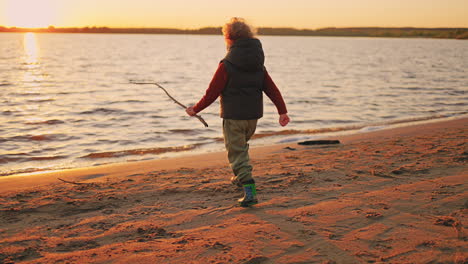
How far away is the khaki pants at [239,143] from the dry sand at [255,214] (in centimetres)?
36

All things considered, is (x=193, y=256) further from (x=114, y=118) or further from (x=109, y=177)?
(x=114, y=118)

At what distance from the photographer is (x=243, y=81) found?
4.11 m

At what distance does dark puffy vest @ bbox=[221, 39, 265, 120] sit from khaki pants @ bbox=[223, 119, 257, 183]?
9 cm

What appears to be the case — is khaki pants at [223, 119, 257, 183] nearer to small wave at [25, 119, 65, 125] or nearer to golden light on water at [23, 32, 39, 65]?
small wave at [25, 119, 65, 125]

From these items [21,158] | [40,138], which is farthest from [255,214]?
[40,138]

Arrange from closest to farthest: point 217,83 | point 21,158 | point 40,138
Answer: point 217,83 → point 21,158 → point 40,138

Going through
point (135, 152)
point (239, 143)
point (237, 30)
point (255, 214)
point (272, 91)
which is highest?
point (237, 30)

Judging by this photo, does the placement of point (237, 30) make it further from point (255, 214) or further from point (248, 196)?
point (255, 214)

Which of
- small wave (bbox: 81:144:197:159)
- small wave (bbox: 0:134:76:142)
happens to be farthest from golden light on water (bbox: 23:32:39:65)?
small wave (bbox: 81:144:197:159)

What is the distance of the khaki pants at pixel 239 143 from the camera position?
4258mm

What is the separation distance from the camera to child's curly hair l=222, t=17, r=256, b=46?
4.07m

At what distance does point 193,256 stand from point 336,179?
8.48ft

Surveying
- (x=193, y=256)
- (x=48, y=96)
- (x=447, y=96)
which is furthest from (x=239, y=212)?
(x=447, y=96)

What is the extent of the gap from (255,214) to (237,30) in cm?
177
